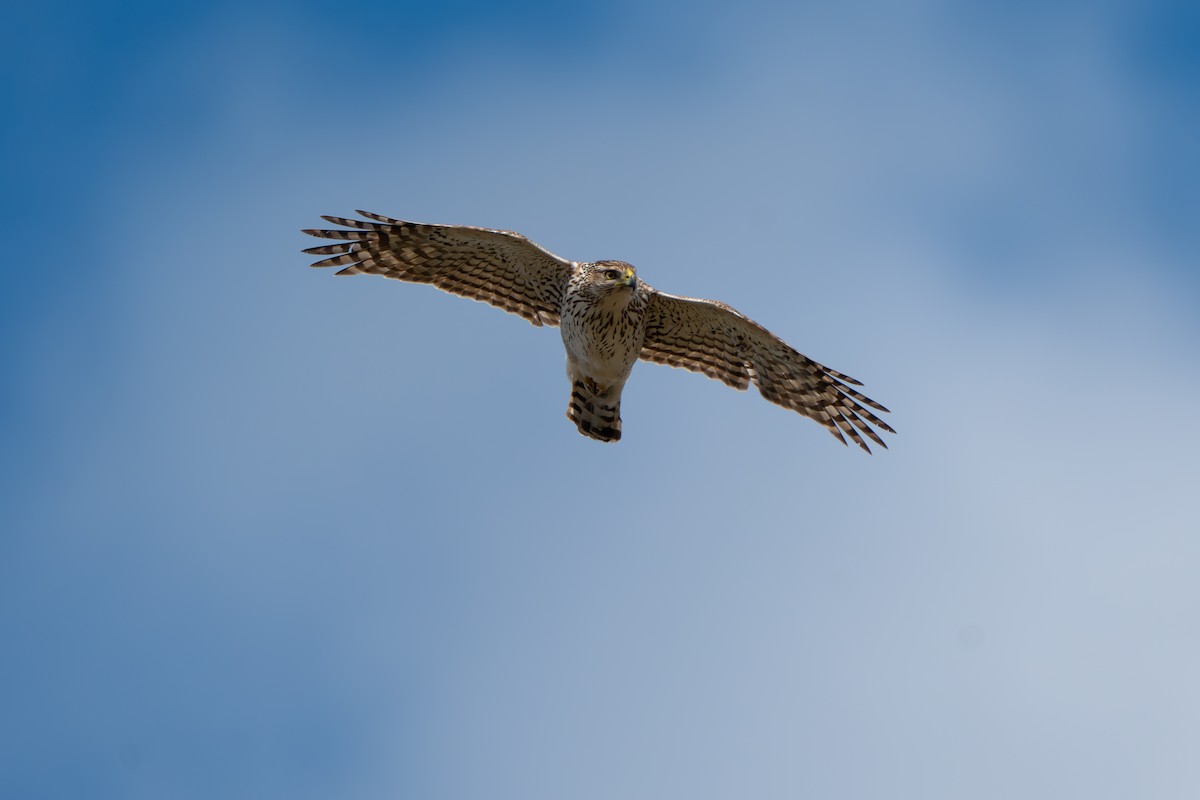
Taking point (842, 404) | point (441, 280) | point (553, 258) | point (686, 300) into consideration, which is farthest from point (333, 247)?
point (842, 404)

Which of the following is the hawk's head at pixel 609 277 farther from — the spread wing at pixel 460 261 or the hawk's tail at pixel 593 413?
the hawk's tail at pixel 593 413

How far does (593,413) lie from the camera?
594 inches

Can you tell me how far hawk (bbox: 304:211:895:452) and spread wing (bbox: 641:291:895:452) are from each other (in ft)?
0.04

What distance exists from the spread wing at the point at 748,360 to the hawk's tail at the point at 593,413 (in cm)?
79

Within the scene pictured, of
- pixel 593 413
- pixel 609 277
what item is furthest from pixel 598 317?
pixel 593 413

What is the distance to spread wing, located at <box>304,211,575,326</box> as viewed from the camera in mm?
14648

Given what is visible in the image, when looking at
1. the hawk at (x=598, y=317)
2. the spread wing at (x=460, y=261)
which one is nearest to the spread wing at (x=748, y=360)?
the hawk at (x=598, y=317)

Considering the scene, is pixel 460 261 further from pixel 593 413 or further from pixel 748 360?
pixel 748 360

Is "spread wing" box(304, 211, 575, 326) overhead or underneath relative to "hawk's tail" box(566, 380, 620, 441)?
overhead

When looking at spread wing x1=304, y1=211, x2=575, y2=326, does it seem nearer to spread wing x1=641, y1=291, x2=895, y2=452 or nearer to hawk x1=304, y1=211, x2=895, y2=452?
hawk x1=304, y1=211, x2=895, y2=452

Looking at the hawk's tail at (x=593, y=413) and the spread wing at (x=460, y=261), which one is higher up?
the spread wing at (x=460, y=261)

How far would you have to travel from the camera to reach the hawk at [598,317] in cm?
1430

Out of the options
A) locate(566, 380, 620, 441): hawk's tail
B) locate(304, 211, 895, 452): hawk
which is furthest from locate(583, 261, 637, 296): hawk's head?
locate(566, 380, 620, 441): hawk's tail

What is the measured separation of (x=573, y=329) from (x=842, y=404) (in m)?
3.39
